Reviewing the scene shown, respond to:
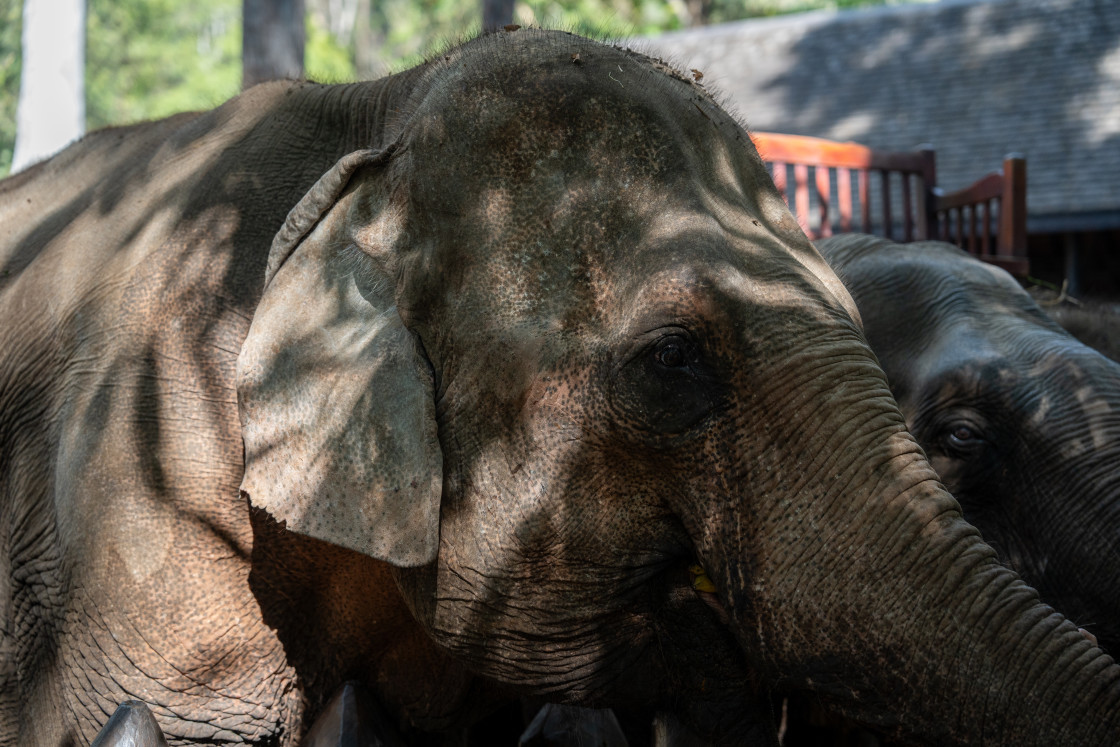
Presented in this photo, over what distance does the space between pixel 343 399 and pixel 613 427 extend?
1.72ft

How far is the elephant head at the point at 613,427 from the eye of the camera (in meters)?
1.73

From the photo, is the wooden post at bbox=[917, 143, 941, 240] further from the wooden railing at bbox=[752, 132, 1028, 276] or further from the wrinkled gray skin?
the wrinkled gray skin

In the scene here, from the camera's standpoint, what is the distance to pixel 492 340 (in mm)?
2029

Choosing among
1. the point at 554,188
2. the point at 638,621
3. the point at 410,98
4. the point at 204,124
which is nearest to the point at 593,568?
the point at 638,621

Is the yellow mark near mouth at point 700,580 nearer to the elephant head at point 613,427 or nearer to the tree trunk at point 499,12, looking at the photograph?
the elephant head at point 613,427

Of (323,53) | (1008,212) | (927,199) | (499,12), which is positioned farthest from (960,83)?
(323,53)

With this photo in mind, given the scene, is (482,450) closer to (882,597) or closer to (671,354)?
(671,354)

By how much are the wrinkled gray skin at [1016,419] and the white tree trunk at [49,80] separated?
7.71 metres

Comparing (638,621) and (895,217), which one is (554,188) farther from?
(895,217)

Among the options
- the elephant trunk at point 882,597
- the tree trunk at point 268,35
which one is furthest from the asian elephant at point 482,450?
the tree trunk at point 268,35

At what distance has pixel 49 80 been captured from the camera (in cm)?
946

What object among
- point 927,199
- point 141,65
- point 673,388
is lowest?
point 141,65

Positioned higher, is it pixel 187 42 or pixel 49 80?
pixel 49 80

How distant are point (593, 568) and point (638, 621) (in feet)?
0.48
